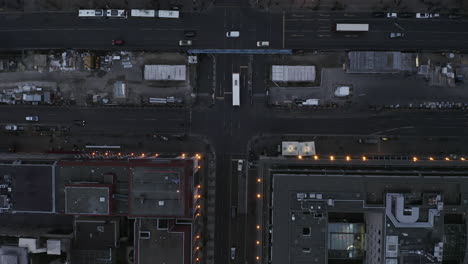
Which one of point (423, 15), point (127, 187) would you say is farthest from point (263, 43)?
point (127, 187)

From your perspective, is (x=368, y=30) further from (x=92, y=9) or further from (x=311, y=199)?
(x=92, y=9)

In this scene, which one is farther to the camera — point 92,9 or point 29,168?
point 92,9

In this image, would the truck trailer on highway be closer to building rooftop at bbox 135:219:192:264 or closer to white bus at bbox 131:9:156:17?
white bus at bbox 131:9:156:17

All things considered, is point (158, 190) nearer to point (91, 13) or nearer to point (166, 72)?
point (166, 72)

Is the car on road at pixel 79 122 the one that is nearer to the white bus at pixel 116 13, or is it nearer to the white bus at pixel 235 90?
the white bus at pixel 116 13

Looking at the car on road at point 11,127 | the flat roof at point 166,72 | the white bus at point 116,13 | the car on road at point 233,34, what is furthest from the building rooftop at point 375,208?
the car on road at point 11,127

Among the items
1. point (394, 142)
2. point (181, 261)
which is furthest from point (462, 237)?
point (181, 261)

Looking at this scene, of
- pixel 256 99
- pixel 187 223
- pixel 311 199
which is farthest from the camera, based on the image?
pixel 256 99

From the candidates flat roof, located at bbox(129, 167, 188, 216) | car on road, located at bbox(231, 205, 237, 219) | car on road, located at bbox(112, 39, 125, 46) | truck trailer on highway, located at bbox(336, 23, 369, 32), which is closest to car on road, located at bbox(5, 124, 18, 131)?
car on road, located at bbox(112, 39, 125, 46)
